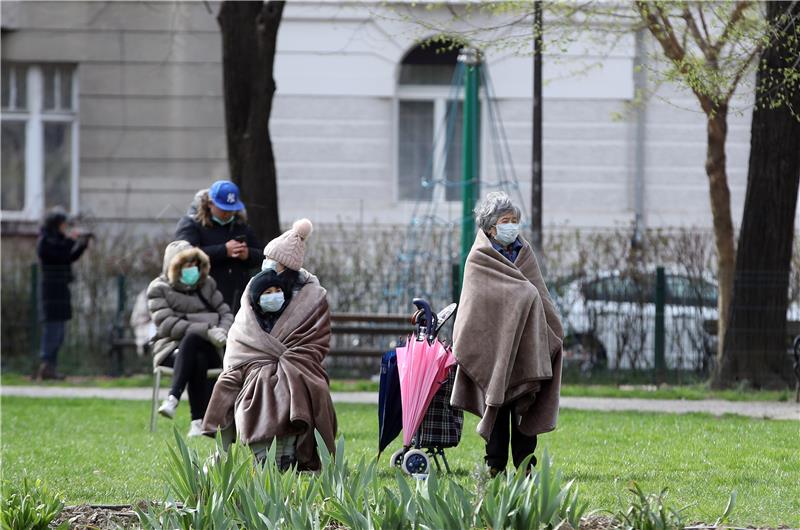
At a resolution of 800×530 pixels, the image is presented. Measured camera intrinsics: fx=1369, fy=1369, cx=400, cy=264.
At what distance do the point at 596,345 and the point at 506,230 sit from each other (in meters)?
8.96

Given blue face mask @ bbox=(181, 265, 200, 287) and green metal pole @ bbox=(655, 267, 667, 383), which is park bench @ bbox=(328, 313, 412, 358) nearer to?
green metal pole @ bbox=(655, 267, 667, 383)

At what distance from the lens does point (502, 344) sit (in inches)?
311

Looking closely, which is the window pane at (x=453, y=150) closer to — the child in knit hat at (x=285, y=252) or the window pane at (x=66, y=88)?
the window pane at (x=66, y=88)

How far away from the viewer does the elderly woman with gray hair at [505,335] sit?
312 inches

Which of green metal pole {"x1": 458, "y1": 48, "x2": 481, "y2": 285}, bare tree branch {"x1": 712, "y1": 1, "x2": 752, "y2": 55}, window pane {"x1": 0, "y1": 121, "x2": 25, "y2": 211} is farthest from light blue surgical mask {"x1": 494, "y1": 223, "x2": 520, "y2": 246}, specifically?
window pane {"x1": 0, "y1": 121, "x2": 25, "y2": 211}

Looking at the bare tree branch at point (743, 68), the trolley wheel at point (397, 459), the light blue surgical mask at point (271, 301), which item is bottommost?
the trolley wheel at point (397, 459)

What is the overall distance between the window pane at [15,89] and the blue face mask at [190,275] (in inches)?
535

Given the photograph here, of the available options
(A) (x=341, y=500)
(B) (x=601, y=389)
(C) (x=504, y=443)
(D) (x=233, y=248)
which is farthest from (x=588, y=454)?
(B) (x=601, y=389)

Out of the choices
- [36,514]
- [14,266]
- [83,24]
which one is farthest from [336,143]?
[36,514]

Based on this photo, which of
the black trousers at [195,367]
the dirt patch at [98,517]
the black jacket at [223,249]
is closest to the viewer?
the dirt patch at [98,517]

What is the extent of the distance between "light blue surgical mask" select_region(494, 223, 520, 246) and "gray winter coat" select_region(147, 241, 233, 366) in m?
3.53

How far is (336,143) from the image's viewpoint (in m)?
23.2

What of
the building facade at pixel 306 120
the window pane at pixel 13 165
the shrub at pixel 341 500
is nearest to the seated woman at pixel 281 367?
the shrub at pixel 341 500

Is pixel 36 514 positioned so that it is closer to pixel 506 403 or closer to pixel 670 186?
pixel 506 403
